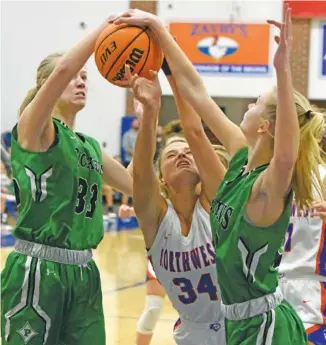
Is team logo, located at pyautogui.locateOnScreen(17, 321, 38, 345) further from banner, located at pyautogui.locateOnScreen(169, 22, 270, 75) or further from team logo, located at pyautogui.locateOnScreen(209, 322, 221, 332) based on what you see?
A: banner, located at pyautogui.locateOnScreen(169, 22, 270, 75)

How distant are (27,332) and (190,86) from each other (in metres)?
1.20

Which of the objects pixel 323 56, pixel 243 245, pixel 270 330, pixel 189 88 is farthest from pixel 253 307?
pixel 323 56

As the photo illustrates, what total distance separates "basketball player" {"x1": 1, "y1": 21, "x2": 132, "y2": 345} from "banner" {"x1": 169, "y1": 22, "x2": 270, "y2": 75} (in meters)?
12.1

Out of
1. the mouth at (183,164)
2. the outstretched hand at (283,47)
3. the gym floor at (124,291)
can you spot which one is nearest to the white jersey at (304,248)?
the mouth at (183,164)

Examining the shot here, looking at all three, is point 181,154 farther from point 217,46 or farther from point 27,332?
point 217,46

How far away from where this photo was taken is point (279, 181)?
2539 mm

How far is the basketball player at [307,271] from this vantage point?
374 centimetres

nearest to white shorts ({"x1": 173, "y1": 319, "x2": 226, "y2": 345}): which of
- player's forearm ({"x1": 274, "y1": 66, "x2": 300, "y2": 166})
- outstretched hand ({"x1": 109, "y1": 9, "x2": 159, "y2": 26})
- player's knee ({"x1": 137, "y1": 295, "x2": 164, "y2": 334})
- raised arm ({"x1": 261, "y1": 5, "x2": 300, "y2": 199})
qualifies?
raised arm ({"x1": 261, "y1": 5, "x2": 300, "y2": 199})

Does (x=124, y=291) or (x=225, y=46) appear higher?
(x=124, y=291)

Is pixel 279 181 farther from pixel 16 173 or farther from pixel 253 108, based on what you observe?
pixel 16 173

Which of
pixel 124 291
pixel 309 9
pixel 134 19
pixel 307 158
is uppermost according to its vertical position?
pixel 134 19

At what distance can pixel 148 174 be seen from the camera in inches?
125

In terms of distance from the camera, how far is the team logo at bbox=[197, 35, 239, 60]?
15.1 m

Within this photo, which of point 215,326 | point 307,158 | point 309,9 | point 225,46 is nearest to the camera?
point 307,158
